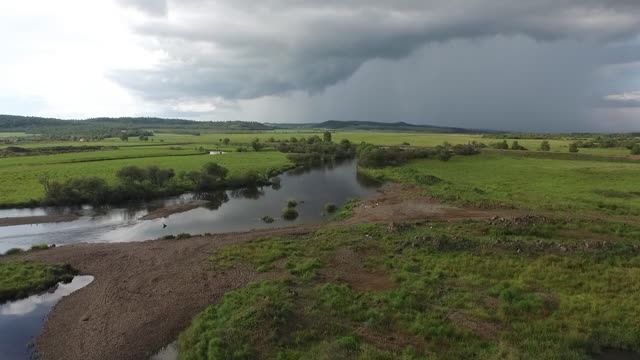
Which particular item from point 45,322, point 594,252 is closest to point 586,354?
point 594,252

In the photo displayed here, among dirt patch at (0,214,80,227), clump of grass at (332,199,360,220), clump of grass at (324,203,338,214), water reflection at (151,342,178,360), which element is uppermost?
clump of grass at (332,199,360,220)

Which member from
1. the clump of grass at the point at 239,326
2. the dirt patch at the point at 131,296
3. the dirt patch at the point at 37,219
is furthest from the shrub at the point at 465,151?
the clump of grass at the point at 239,326

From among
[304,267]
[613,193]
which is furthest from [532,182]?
[304,267]

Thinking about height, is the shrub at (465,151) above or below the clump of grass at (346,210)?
above

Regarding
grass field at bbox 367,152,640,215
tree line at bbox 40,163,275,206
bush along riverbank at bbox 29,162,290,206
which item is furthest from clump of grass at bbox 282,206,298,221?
tree line at bbox 40,163,275,206

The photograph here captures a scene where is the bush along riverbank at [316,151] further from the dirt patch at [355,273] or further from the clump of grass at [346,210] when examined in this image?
the dirt patch at [355,273]

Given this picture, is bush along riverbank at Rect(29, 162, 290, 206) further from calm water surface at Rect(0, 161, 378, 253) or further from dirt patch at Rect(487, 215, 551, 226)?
dirt patch at Rect(487, 215, 551, 226)

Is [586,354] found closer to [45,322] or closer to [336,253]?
[336,253]
